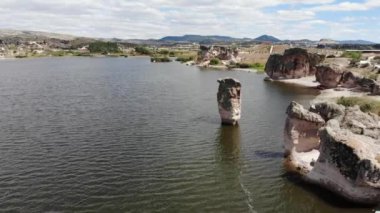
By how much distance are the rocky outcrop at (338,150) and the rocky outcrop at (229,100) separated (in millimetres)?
13180

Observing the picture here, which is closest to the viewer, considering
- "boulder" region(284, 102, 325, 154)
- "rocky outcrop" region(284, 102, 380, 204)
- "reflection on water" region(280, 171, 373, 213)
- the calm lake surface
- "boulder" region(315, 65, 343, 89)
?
"rocky outcrop" region(284, 102, 380, 204)

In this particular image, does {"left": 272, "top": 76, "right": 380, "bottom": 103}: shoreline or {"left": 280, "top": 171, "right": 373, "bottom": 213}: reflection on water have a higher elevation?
{"left": 272, "top": 76, "right": 380, "bottom": 103}: shoreline

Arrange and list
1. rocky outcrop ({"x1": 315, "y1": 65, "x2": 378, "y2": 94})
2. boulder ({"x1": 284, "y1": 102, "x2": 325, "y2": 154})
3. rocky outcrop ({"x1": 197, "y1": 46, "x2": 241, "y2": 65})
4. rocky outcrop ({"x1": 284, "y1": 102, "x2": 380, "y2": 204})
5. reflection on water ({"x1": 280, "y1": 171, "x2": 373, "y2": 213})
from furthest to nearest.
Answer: rocky outcrop ({"x1": 197, "y1": 46, "x2": 241, "y2": 65})
rocky outcrop ({"x1": 315, "y1": 65, "x2": 378, "y2": 94})
boulder ({"x1": 284, "y1": 102, "x2": 325, "y2": 154})
reflection on water ({"x1": 280, "y1": 171, "x2": 373, "y2": 213})
rocky outcrop ({"x1": 284, "y1": 102, "x2": 380, "y2": 204})

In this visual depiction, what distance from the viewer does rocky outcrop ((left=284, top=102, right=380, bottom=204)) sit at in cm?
3067

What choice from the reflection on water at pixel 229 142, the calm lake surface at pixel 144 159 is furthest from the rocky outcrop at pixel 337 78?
the reflection on water at pixel 229 142

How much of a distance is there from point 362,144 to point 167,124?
30.1 metres

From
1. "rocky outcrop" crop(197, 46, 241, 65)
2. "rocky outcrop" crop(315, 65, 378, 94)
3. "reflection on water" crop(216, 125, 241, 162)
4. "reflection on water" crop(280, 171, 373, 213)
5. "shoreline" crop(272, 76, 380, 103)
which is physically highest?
"rocky outcrop" crop(197, 46, 241, 65)

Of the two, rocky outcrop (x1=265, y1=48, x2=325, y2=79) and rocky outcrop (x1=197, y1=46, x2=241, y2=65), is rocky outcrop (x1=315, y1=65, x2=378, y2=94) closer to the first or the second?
rocky outcrop (x1=265, y1=48, x2=325, y2=79)

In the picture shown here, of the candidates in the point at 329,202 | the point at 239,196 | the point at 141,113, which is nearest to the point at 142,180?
the point at 239,196

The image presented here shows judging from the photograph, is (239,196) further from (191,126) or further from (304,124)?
(191,126)

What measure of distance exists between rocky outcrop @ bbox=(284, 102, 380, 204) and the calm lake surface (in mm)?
1261

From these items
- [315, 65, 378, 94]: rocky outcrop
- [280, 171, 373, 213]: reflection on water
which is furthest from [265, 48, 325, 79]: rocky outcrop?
[280, 171, 373, 213]: reflection on water

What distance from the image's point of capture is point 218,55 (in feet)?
630

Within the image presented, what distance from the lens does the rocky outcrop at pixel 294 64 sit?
4619 inches
